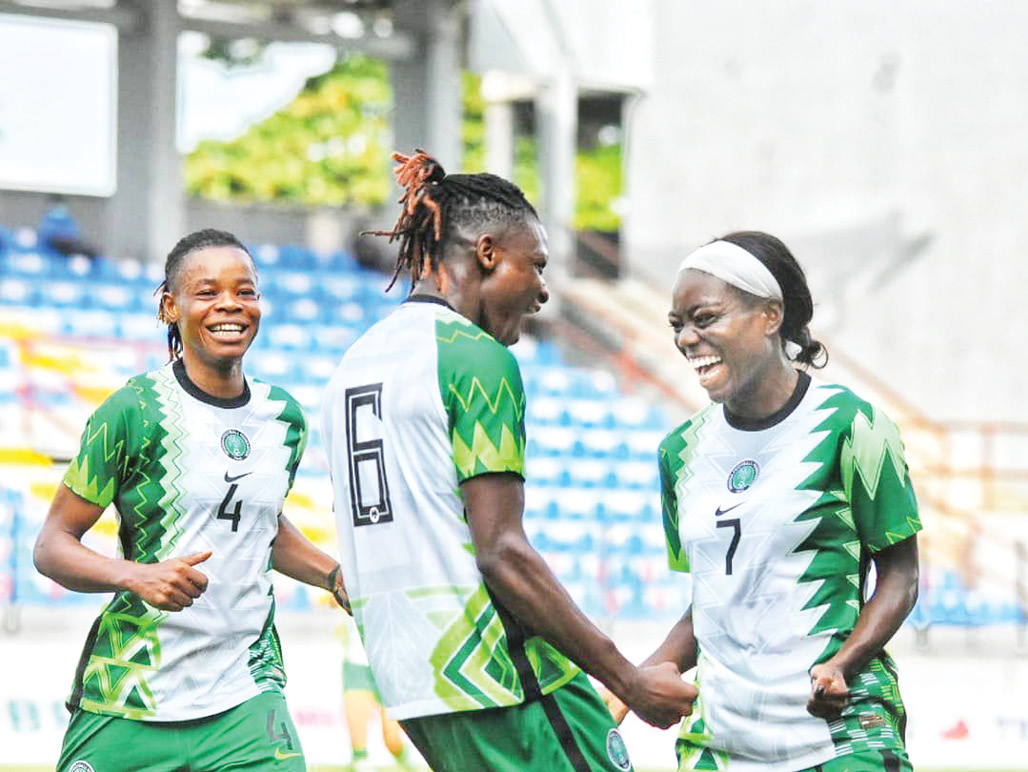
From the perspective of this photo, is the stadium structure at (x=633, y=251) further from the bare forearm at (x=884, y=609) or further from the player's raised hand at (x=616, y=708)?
the bare forearm at (x=884, y=609)

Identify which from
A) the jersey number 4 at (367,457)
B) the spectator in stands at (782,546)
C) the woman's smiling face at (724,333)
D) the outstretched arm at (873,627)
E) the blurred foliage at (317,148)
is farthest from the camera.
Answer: the blurred foliage at (317,148)

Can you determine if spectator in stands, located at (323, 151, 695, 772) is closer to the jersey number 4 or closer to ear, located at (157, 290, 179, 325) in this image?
the jersey number 4

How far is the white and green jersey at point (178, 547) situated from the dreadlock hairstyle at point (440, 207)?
3.30 feet

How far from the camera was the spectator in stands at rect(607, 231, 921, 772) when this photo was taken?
11.7 ft

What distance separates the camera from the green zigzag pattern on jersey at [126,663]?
4207 mm

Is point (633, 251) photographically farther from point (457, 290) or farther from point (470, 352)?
point (470, 352)

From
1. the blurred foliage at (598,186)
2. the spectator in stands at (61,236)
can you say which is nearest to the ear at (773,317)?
the spectator in stands at (61,236)

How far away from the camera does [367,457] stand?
335cm

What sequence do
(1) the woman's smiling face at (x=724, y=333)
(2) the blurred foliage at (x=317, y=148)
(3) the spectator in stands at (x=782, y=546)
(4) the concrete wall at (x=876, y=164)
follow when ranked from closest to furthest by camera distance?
(3) the spectator in stands at (x=782, y=546), (1) the woman's smiling face at (x=724, y=333), (4) the concrete wall at (x=876, y=164), (2) the blurred foliage at (x=317, y=148)

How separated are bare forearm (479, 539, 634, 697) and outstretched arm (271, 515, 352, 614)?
136 centimetres

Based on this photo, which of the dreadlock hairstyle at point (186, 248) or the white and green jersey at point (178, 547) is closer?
the white and green jersey at point (178, 547)

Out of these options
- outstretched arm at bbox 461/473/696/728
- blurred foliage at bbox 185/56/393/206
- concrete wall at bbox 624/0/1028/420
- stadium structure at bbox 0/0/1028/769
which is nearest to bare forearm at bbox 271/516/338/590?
outstretched arm at bbox 461/473/696/728

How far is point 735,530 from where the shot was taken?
12.0 feet

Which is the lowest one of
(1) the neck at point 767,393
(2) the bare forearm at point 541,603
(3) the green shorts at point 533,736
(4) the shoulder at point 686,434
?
(3) the green shorts at point 533,736
